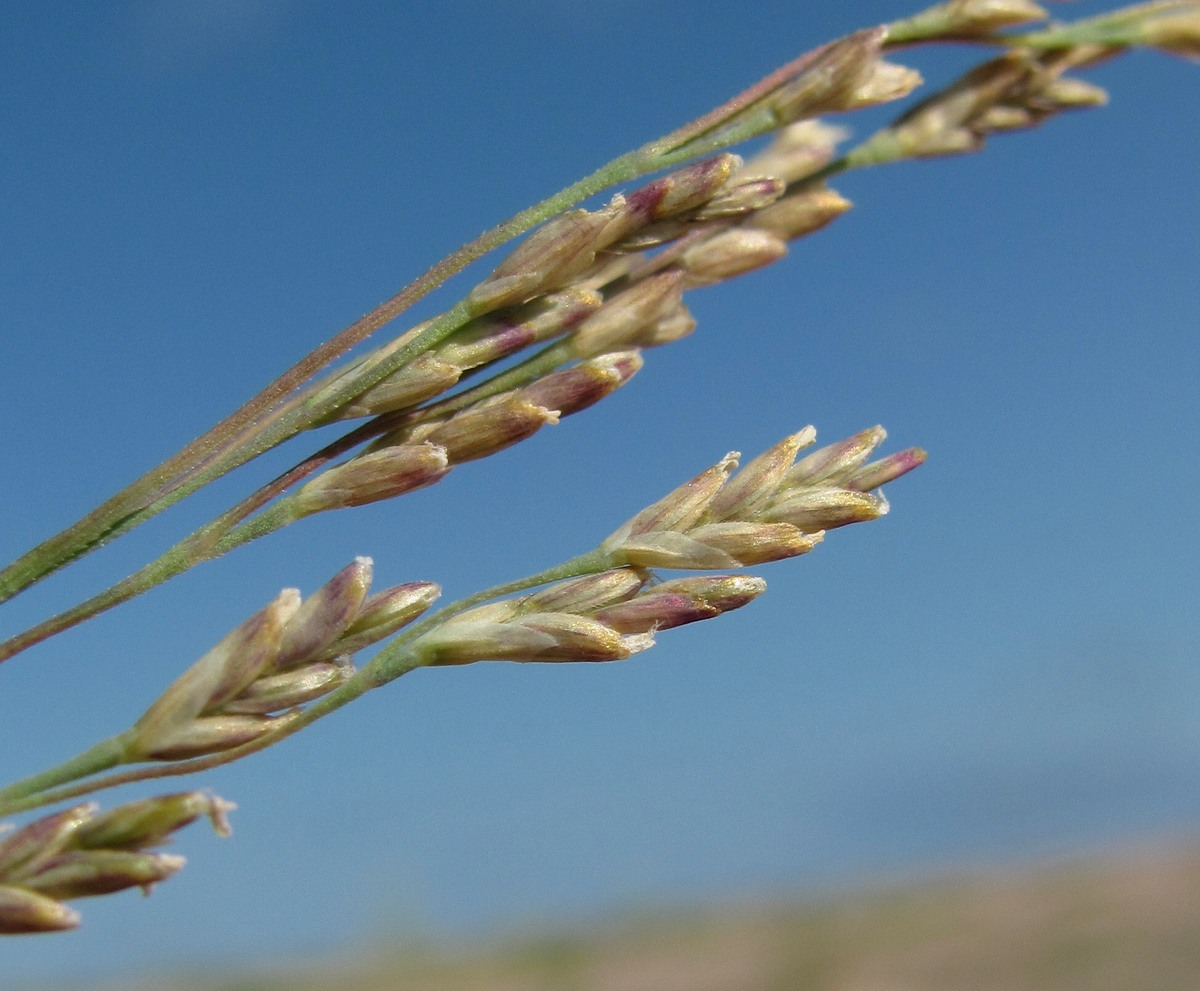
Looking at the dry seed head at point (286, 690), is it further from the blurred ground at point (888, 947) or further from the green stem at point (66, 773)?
the blurred ground at point (888, 947)

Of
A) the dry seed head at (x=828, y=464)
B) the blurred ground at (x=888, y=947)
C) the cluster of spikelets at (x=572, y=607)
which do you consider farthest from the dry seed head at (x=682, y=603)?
the blurred ground at (x=888, y=947)

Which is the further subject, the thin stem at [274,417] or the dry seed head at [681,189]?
the dry seed head at [681,189]

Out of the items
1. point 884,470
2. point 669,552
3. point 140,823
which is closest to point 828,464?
point 884,470

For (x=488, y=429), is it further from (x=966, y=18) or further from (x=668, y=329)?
(x=966, y=18)

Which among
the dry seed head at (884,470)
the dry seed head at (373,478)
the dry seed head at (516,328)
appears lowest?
the dry seed head at (884,470)

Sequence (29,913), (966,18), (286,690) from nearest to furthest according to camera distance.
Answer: (29,913), (286,690), (966,18)

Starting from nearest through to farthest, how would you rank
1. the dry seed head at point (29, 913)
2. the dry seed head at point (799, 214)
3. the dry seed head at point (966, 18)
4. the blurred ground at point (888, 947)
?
1. the dry seed head at point (29, 913)
2. the dry seed head at point (966, 18)
3. the dry seed head at point (799, 214)
4. the blurred ground at point (888, 947)
